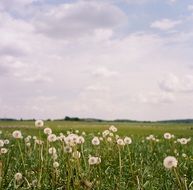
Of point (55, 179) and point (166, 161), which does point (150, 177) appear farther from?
point (166, 161)

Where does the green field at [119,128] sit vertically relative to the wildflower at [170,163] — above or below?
below

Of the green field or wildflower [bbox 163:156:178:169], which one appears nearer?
wildflower [bbox 163:156:178:169]

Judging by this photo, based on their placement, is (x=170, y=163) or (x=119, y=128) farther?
(x=119, y=128)

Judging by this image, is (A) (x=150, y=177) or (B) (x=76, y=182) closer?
(B) (x=76, y=182)

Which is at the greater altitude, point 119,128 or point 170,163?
point 170,163

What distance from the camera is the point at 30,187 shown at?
19.0ft

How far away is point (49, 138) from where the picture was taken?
24.2 feet

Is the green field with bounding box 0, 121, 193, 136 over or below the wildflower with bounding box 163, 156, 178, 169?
below

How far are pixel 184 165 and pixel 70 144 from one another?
338 centimetres

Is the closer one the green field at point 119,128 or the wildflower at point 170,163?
the wildflower at point 170,163

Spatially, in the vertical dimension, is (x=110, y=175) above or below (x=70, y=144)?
below

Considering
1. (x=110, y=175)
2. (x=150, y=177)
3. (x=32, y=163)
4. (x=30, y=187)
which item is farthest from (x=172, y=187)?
(x=32, y=163)

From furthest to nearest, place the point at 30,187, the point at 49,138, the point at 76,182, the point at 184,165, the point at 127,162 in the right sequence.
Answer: the point at 127,162 → the point at 184,165 → the point at 49,138 → the point at 30,187 → the point at 76,182

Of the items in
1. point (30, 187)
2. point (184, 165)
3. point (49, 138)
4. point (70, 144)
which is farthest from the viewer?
point (184, 165)
